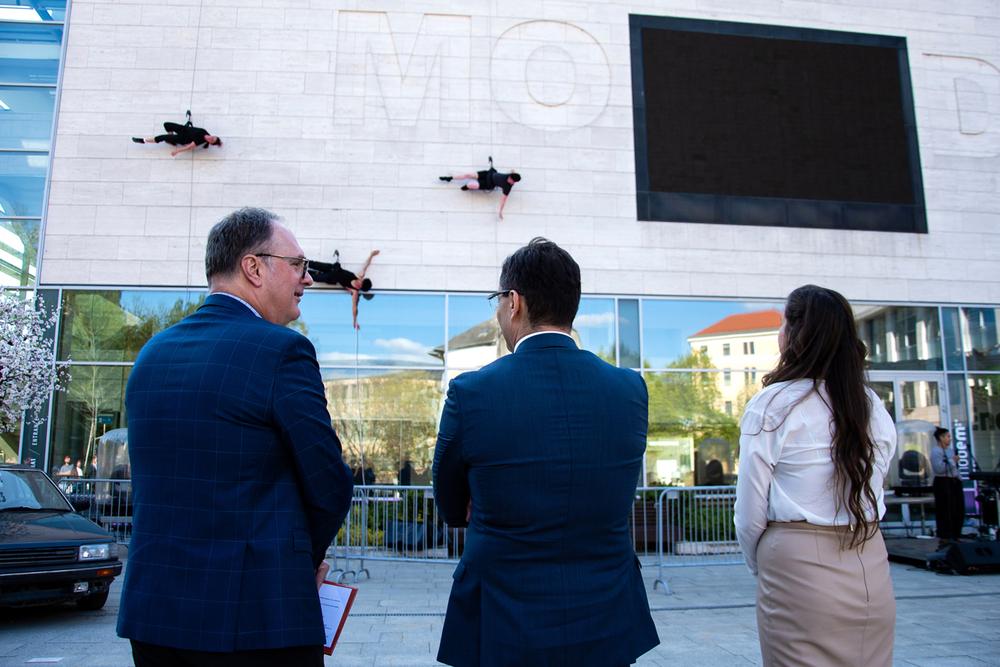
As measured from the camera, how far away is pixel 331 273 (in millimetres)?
12469

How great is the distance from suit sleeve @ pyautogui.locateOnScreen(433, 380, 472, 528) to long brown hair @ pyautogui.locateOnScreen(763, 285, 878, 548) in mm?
1345

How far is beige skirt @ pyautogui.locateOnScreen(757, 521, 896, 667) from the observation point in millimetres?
2285

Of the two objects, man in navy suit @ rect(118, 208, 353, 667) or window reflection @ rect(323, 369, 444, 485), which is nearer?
man in navy suit @ rect(118, 208, 353, 667)

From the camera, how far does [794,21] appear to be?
14.5m

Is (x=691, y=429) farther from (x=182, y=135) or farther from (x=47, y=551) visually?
(x=182, y=135)

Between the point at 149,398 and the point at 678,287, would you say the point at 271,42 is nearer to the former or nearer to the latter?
the point at 678,287

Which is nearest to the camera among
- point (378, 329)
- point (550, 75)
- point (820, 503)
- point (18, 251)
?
point (820, 503)

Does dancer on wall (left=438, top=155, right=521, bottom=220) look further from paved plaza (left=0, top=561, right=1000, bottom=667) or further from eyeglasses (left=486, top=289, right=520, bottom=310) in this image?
eyeglasses (left=486, top=289, right=520, bottom=310)

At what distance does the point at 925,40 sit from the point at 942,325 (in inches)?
251

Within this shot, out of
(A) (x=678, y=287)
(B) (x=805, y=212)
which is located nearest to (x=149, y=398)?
(A) (x=678, y=287)

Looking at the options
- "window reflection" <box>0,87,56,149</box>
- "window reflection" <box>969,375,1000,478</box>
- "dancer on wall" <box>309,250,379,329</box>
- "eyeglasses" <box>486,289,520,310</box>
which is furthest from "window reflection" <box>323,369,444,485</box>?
"window reflection" <box>969,375,1000,478</box>

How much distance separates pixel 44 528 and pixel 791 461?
7.38 meters

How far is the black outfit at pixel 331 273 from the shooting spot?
12438 millimetres

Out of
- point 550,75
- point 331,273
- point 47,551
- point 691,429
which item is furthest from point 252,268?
point 550,75
